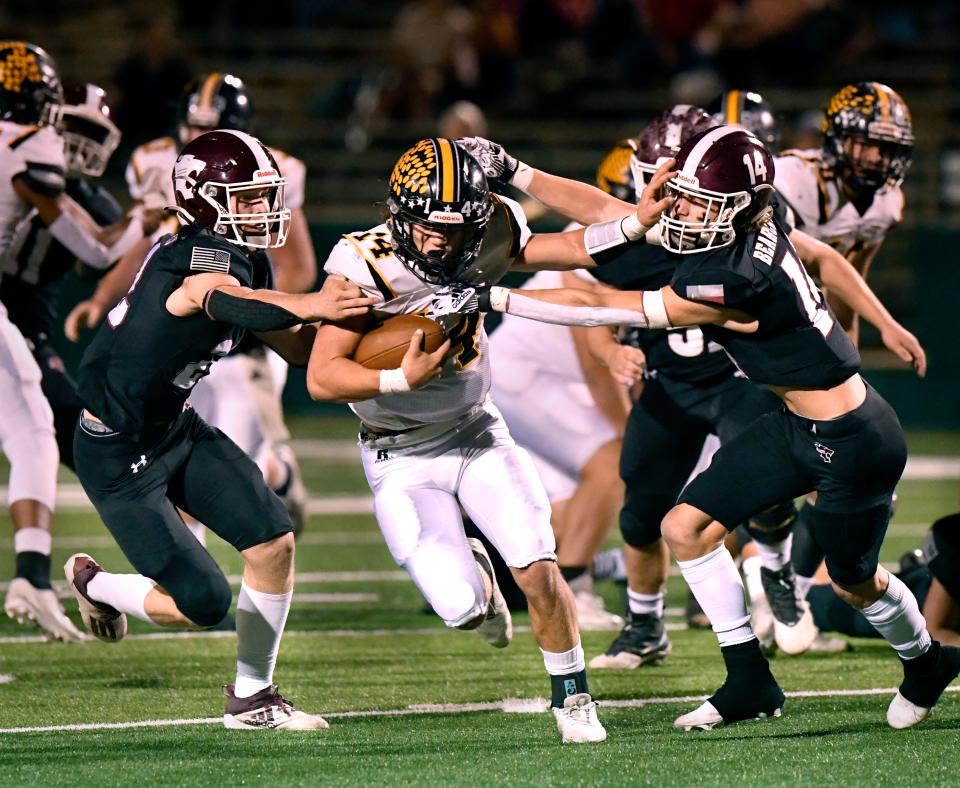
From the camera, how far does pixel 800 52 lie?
42.8 ft

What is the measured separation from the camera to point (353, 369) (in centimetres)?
421

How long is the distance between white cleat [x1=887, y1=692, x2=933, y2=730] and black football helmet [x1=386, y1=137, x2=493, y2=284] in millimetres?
1693

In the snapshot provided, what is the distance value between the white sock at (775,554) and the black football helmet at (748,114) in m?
1.63

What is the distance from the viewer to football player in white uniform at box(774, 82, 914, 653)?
582 cm

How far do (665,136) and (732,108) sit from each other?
1.13 metres

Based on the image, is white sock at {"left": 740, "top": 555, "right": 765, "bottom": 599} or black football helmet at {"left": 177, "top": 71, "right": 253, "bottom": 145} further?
black football helmet at {"left": 177, "top": 71, "right": 253, "bottom": 145}

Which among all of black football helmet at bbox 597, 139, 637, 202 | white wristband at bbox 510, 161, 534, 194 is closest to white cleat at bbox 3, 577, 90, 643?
white wristband at bbox 510, 161, 534, 194

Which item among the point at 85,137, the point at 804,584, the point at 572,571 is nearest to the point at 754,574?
the point at 804,584

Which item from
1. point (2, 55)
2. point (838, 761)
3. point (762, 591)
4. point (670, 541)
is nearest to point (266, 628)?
point (670, 541)

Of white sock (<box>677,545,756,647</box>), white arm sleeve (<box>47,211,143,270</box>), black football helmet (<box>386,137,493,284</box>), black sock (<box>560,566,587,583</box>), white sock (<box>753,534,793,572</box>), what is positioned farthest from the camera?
black sock (<box>560,566,587,583</box>)

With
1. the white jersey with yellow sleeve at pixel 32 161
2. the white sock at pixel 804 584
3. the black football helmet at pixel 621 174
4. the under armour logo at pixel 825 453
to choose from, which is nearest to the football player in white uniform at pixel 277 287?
the white jersey with yellow sleeve at pixel 32 161

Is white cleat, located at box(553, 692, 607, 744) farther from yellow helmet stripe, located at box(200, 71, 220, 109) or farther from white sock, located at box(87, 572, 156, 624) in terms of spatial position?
yellow helmet stripe, located at box(200, 71, 220, 109)

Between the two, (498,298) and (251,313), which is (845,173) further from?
(251,313)

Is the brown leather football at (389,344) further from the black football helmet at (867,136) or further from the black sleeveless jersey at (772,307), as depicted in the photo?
the black football helmet at (867,136)
